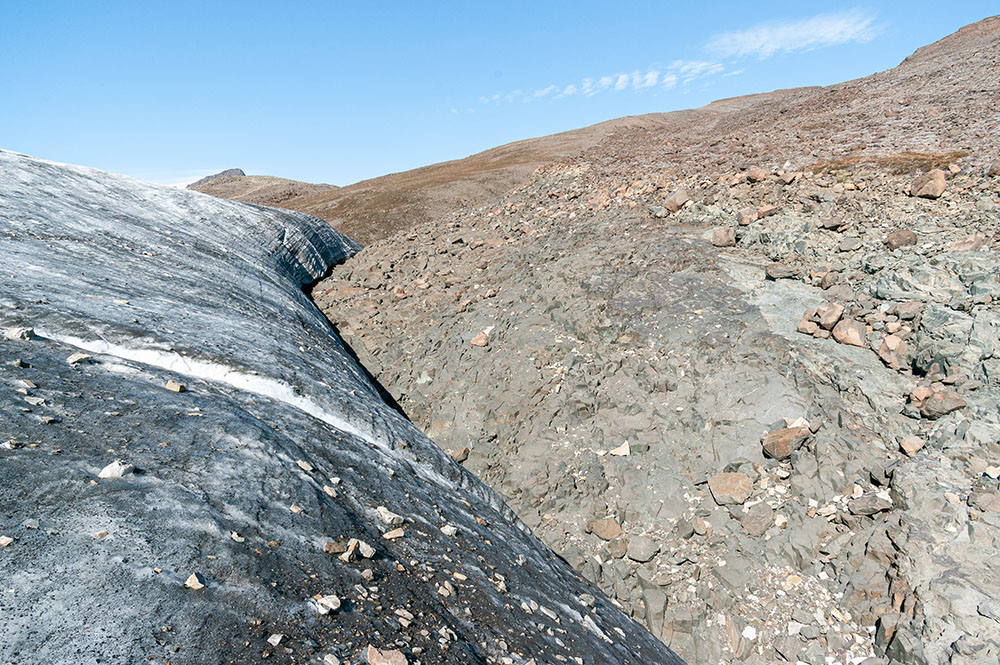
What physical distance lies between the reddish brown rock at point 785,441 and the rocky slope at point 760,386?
0.02m

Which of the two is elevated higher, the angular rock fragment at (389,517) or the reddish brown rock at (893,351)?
the angular rock fragment at (389,517)

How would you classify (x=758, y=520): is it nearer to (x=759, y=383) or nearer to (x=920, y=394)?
(x=759, y=383)

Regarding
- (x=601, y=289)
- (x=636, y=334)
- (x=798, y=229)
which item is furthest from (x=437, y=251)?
(x=798, y=229)

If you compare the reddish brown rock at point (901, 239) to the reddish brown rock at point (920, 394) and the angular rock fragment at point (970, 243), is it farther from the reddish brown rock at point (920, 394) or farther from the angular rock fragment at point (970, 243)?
the reddish brown rock at point (920, 394)

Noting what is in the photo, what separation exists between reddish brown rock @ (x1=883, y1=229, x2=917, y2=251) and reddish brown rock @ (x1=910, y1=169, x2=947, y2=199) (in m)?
1.10

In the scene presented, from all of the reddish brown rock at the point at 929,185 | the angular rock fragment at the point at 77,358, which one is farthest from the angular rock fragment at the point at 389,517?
the reddish brown rock at the point at 929,185

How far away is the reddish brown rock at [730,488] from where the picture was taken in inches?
220

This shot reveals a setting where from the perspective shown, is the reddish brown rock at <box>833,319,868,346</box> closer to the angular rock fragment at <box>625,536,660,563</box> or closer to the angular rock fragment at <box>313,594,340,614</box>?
the angular rock fragment at <box>625,536,660,563</box>

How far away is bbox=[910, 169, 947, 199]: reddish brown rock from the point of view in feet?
25.3

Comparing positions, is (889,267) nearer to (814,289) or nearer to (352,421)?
(814,289)

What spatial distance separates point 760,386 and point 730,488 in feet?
4.52

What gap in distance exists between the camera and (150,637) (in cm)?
234

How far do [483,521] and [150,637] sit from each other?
314cm

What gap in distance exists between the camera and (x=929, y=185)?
7.78m
